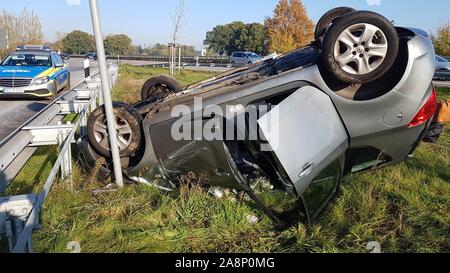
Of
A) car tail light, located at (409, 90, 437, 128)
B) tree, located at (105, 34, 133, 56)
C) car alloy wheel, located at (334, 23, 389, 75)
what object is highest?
tree, located at (105, 34, 133, 56)

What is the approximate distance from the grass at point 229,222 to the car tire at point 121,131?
388 mm

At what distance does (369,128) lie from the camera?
11.2 feet

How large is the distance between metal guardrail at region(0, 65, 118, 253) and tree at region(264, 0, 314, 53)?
2962 cm

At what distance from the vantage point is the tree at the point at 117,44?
8256 centimetres

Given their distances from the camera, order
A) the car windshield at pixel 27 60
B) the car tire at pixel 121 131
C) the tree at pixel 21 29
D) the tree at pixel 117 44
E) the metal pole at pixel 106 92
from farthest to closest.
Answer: the tree at pixel 117 44 → the tree at pixel 21 29 → the car windshield at pixel 27 60 → the car tire at pixel 121 131 → the metal pole at pixel 106 92

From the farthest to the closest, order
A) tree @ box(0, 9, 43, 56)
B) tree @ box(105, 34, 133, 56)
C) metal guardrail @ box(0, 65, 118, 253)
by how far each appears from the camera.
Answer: tree @ box(105, 34, 133, 56)
tree @ box(0, 9, 43, 56)
metal guardrail @ box(0, 65, 118, 253)

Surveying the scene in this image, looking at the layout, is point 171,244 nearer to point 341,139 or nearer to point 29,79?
point 341,139

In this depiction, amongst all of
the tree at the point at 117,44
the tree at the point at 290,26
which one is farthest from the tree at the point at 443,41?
the tree at the point at 117,44

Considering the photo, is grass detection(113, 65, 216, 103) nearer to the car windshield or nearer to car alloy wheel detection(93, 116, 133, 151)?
the car windshield

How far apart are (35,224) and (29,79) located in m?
10.5

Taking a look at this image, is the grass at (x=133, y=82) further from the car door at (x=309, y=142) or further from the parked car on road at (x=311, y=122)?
the car door at (x=309, y=142)

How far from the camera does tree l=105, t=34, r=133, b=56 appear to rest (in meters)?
82.6

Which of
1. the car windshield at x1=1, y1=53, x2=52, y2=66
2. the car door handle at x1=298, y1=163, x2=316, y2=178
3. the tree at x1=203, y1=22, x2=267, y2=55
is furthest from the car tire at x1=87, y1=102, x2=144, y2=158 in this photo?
the tree at x1=203, y1=22, x2=267, y2=55
